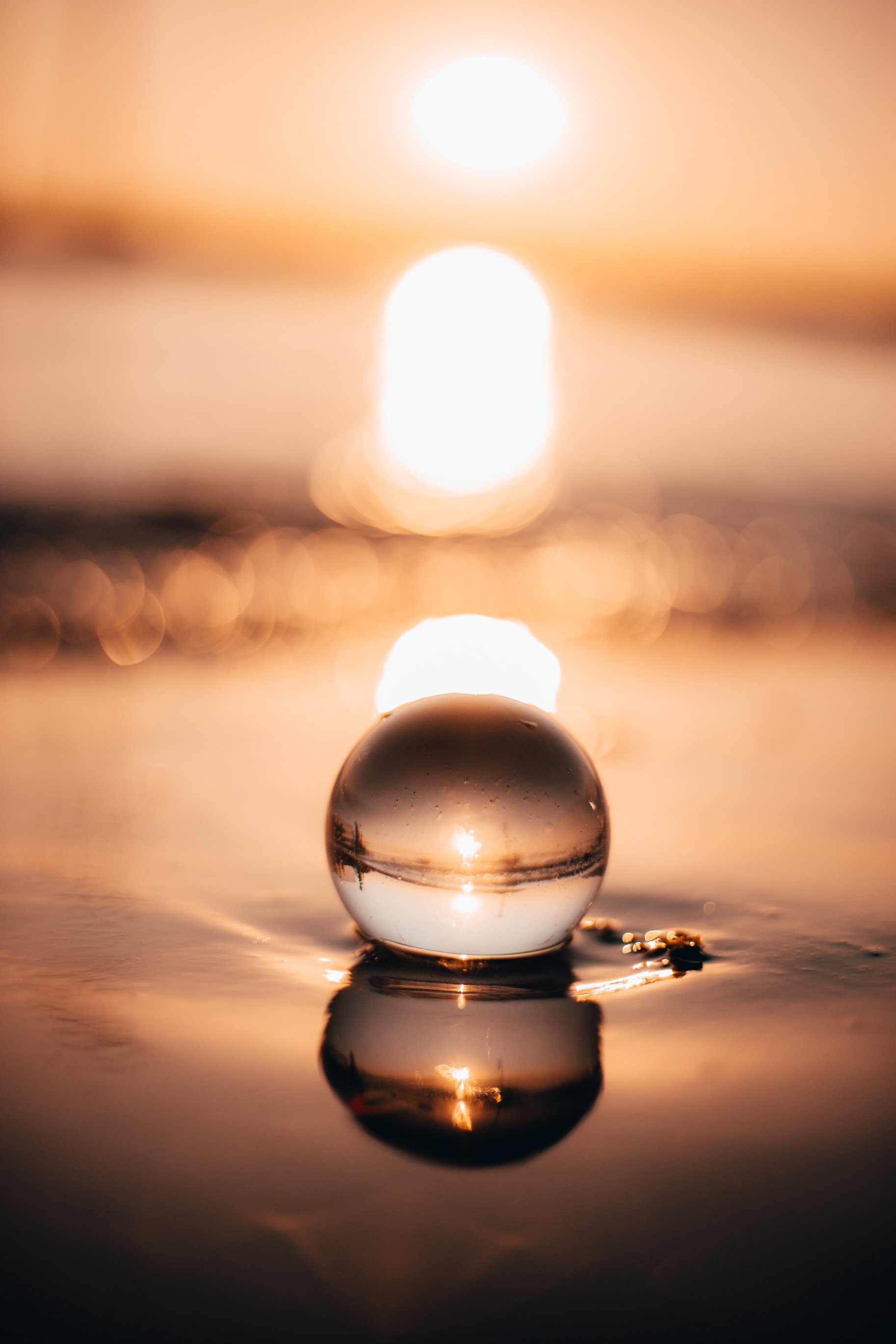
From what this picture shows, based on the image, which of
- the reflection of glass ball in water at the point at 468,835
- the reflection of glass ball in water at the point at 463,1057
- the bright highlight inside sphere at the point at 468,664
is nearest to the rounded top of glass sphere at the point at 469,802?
the reflection of glass ball in water at the point at 468,835

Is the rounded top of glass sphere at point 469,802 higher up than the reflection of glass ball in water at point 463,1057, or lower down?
higher up

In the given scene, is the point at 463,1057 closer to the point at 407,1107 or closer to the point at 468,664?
the point at 407,1107

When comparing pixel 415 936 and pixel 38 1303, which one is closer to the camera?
pixel 38 1303

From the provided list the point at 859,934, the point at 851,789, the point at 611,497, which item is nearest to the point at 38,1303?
the point at 859,934

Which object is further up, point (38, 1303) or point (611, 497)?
point (611, 497)

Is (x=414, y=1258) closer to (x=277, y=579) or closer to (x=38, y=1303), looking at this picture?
(x=38, y=1303)

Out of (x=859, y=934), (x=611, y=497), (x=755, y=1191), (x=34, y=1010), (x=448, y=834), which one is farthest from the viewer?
(x=611, y=497)

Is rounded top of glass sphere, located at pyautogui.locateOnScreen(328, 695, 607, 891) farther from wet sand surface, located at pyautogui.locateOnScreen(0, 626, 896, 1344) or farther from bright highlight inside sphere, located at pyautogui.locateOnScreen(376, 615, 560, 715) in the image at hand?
bright highlight inside sphere, located at pyautogui.locateOnScreen(376, 615, 560, 715)

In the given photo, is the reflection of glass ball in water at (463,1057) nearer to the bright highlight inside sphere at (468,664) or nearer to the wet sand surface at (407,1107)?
the wet sand surface at (407,1107)
